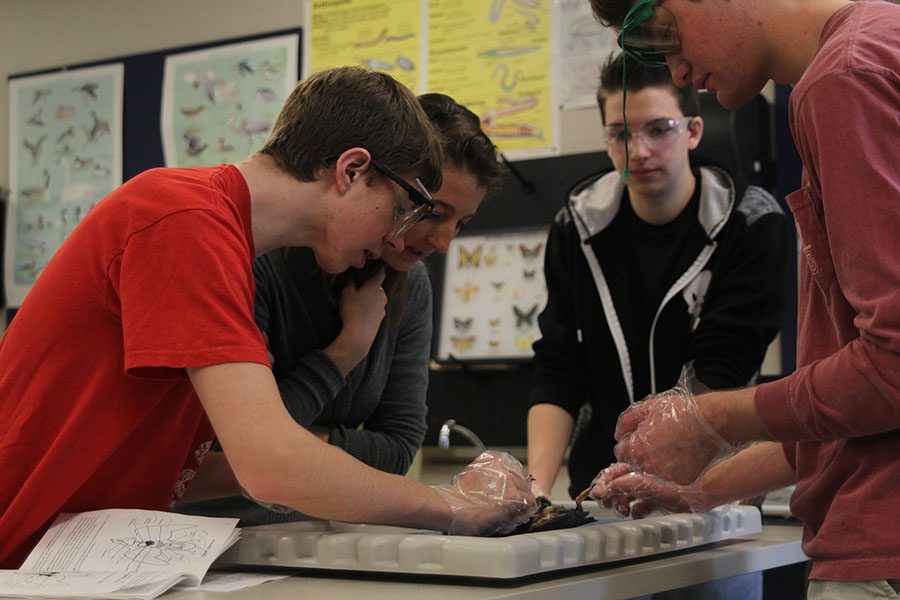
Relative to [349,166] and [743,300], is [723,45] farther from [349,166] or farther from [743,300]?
[743,300]

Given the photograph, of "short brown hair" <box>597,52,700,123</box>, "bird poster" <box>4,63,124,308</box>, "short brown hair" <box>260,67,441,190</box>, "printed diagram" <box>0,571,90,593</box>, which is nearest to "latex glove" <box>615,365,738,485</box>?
"short brown hair" <box>260,67,441,190</box>

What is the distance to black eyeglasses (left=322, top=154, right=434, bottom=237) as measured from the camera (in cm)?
121

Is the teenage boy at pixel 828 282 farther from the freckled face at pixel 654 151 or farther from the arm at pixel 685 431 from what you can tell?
the freckled face at pixel 654 151

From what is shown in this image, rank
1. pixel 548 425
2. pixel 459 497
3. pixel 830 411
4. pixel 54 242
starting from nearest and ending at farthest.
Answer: pixel 830 411, pixel 459 497, pixel 548 425, pixel 54 242

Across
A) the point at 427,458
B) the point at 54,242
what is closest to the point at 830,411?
the point at 427,458

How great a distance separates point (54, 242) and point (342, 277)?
2.08 metres

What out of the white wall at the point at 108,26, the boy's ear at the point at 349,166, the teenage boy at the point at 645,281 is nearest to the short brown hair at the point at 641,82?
the teenage boy at the point at 645,281

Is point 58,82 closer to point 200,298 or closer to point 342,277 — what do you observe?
point 342,277

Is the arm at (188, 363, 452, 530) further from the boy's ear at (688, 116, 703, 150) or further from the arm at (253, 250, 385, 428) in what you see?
the boy's ear at (688, 116, 703, 150)

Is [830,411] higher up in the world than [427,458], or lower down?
higher up

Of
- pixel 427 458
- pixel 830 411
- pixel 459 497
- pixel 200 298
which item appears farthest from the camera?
pixel 427 458

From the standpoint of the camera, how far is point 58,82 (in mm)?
3311

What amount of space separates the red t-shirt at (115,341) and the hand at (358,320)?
1.06 feet

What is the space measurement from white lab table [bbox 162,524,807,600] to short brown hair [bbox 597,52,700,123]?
826 mm
